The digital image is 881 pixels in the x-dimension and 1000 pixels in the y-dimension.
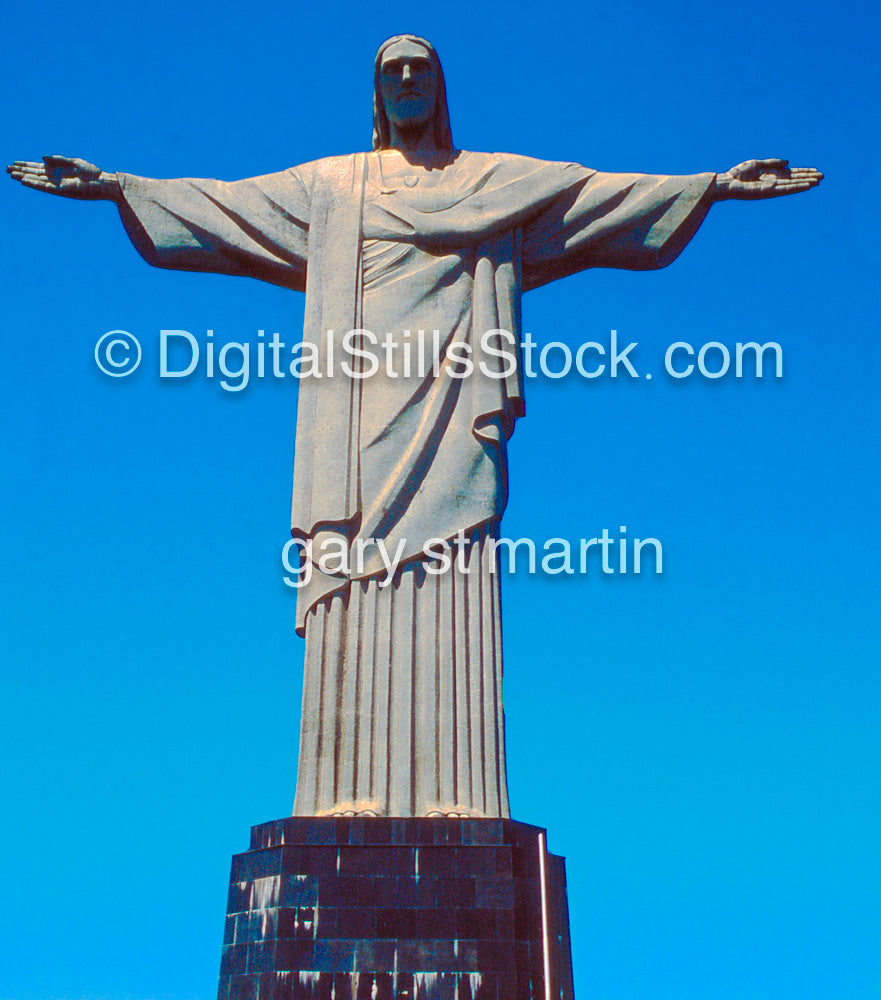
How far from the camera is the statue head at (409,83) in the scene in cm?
1157

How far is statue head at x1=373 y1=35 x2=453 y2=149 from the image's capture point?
11570mm

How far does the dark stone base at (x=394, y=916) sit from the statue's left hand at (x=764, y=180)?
596cm

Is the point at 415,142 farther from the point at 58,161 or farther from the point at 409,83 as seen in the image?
the point at 58,161

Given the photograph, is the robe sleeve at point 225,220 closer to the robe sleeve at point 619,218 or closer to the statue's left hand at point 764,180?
the robe sleeve at point 619,218

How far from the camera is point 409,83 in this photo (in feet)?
37.9

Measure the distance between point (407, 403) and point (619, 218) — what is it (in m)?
2.72

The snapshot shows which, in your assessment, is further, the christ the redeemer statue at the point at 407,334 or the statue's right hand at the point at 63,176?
the statue's right hand at the point at 63,176

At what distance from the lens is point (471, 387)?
10.6 metres

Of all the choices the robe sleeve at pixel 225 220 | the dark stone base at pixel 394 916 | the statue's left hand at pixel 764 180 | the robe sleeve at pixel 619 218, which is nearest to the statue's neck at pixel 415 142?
the robe sleeve at pixel 225 220

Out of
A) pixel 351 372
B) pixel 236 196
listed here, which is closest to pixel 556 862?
pixel 351 372

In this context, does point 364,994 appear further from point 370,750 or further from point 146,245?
point 146,245

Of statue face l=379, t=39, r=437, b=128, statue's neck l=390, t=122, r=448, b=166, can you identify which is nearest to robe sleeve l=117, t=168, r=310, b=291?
statue's neck l=390, t=122, r=448, b=166

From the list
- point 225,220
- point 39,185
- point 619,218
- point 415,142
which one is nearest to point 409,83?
point 415,142

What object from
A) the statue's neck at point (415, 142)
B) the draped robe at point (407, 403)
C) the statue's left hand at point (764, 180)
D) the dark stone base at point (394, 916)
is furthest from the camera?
the statue's neck at point (415, 142)
